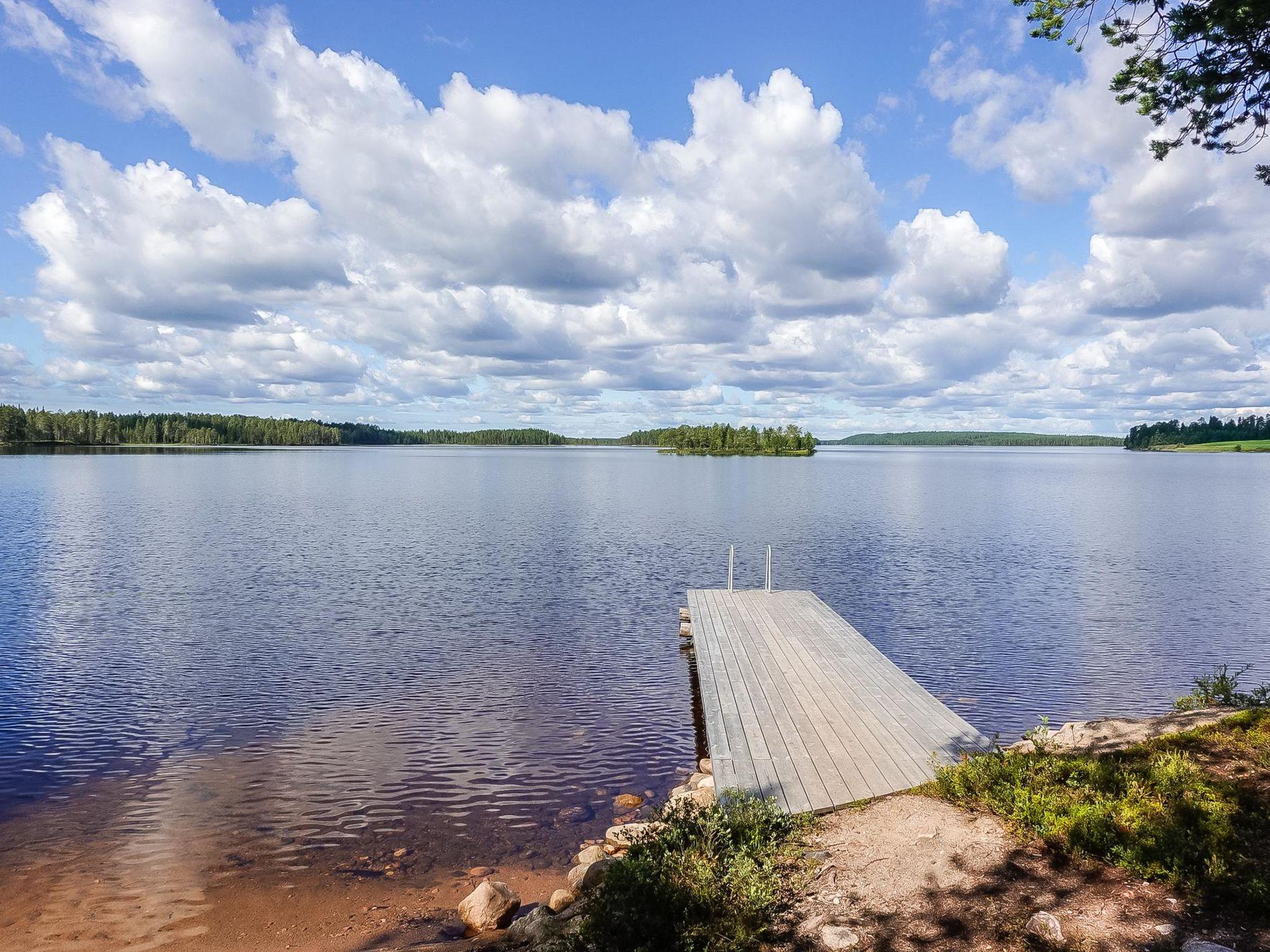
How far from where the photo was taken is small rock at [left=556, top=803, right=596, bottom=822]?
10.8 meters

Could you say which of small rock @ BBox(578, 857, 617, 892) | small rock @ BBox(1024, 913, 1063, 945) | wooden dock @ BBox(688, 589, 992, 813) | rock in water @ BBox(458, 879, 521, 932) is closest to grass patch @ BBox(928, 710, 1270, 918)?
small rock @ BBox(1024, 913, 1063, 945)

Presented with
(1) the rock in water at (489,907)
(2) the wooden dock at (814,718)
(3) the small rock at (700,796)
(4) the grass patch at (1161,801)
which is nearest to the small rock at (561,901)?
(1) the rock in water at (489,907)

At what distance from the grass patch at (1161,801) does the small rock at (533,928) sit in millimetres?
4344

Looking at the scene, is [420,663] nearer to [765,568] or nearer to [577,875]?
[577,875]

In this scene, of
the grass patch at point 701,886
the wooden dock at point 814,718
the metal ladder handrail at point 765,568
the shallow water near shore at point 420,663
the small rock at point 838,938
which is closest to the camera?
the small rock at point 838,938

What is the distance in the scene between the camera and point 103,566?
2838 centimetres

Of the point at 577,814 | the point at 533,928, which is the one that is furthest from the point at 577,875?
the point at 577,814

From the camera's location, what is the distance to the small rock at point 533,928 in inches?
281

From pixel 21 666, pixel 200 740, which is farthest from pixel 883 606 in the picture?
pixel 21 666

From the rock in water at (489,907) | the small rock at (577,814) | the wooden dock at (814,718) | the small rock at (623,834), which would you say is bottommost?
the small rock at (577,814)

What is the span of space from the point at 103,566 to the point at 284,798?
22858 millimetres

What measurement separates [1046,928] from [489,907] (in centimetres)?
561

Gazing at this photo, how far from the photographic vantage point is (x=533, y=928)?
7367mm

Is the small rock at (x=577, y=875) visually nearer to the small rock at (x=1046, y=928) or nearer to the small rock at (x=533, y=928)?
the small rock at (x=533, y=928)
